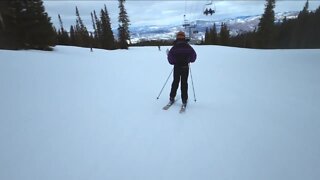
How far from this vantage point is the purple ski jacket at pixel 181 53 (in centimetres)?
495

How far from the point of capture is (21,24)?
15.8 m

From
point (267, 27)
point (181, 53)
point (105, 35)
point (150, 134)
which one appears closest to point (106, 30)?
point (105, 35)

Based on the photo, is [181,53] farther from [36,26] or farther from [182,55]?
A: [36,26]

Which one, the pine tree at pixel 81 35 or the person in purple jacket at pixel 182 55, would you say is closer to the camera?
the person in purple jacket at pixel 182 55

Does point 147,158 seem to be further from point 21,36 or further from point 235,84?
point 21,36

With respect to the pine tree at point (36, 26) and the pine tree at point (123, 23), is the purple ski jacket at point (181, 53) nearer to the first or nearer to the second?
the pine tree at point (36, 26)

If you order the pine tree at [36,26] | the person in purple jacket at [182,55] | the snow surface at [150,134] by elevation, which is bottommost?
the snow surface at [150,134]

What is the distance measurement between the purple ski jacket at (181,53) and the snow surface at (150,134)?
4.41 feet

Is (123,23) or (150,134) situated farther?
(123,23)

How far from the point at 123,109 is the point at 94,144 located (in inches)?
69.1

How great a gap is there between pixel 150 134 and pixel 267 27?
144 feet

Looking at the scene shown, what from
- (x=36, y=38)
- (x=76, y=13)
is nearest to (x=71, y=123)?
Answer: (x=36, y=38)

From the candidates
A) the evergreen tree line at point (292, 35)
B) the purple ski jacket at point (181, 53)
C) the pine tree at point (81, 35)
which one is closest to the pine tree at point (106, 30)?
the pine tree at point (81, 35)

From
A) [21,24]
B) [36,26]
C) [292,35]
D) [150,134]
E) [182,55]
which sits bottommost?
[150,134]
